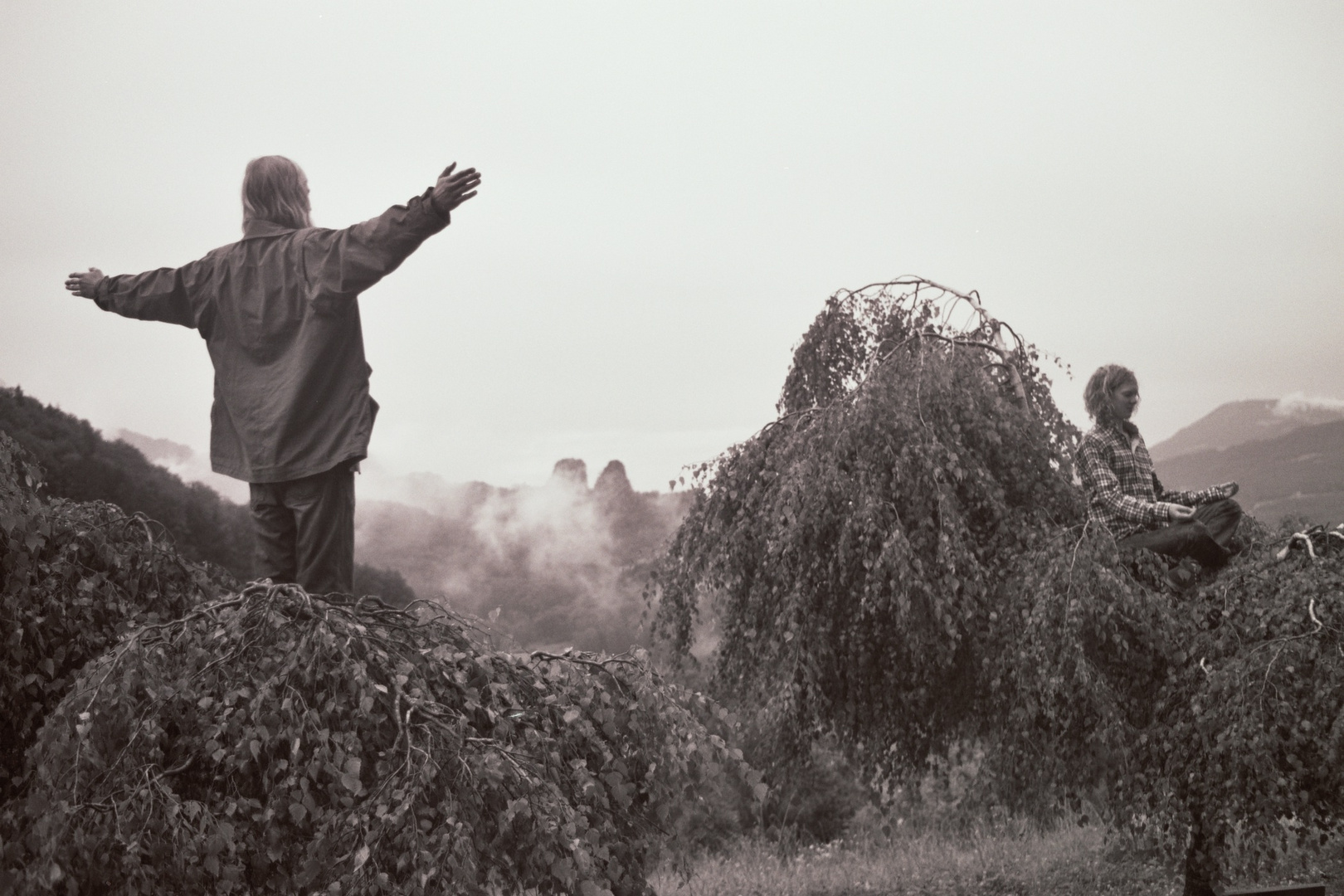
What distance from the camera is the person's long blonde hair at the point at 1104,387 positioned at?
440 cm

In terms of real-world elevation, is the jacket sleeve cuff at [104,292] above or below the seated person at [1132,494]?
above

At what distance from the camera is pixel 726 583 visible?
204 inches

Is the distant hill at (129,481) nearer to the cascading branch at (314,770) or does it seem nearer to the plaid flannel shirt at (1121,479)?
the plaid flannel shirt at (1121,479)

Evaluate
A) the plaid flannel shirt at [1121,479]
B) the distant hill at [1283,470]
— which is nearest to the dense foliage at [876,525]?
the plaid flannel shirt at [1121,479]

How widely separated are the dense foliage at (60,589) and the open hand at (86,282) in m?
0.43

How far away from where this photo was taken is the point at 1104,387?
4.42 meters

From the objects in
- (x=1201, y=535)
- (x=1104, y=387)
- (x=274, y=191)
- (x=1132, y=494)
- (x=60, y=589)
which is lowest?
(x=1201, y=535)

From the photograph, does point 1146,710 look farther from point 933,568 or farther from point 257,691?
point 257,691

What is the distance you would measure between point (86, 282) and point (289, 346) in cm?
60

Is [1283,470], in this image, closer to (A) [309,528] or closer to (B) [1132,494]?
(B) [1132,494]

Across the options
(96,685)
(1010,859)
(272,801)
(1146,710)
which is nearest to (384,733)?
(272,801)

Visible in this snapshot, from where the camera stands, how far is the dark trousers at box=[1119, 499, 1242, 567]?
14.5ft

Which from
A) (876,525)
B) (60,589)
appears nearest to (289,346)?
(60,589)

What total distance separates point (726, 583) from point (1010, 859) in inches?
106
